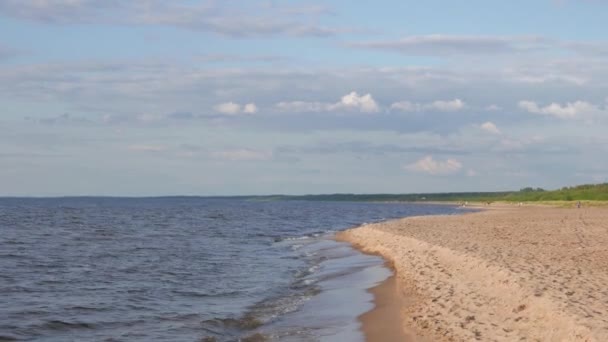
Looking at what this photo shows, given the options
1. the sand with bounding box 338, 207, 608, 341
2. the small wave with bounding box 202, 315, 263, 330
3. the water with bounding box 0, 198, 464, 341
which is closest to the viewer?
the sand with bounding box 338, 207, 608, 341

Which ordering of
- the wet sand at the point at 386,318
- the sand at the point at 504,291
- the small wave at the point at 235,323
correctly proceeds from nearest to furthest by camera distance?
1. the sand at the point at 504,291
2. the wet sand at the point at 386,318
3. the small wave at the point at 235,323

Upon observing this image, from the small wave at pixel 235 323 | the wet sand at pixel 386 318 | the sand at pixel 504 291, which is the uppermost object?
the sand at pixel 504 291

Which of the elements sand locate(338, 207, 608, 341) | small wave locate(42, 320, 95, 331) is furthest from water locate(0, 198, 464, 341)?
sand locate(338, 207, 608, 341)

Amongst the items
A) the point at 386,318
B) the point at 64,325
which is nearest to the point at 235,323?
the point at 386,318

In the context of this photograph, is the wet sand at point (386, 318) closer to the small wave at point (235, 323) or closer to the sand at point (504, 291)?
the sand at point (504, 291)

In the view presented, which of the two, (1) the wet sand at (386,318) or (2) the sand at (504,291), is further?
(1) the wet sand at (386,318)

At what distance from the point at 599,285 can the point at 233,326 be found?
8543mm

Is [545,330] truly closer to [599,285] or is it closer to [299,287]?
[599,285]

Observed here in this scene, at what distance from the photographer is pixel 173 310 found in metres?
21.5

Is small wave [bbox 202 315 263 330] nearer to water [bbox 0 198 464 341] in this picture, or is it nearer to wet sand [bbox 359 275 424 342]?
water [bbox 0 198 464 341]

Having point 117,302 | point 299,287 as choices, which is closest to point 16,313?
point 117,302

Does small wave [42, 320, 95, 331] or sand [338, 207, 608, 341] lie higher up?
sand [338, 207, 608, 341]

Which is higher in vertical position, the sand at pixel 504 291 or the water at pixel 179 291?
the sand at pixel 504 291

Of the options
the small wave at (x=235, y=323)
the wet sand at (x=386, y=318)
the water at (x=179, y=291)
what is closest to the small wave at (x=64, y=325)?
the water at (x=179, y=291)
